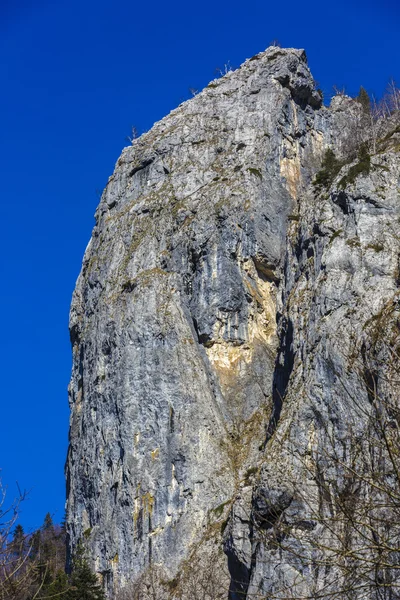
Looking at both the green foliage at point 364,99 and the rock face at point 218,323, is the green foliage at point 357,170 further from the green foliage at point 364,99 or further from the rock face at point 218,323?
the green foliage at point 364,99

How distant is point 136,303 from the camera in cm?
5325

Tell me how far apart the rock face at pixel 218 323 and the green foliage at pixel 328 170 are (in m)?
1.02

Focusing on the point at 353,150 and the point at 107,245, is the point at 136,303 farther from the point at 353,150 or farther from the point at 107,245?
the point at 353,150

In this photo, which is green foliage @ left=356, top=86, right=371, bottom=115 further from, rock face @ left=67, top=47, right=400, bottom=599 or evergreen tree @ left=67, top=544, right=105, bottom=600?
evergreen tree @ left=67, top=544, right=105, bottom=600

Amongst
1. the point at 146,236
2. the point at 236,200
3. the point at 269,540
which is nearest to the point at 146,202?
the point at 146,236

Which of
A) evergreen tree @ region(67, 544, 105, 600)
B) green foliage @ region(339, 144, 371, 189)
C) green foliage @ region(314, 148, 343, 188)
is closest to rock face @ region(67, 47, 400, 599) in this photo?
Answer: green foliage @ region(339, 144, 371, 189)

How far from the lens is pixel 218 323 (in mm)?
52562

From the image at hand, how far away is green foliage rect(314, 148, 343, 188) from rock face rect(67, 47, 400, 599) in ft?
3.33

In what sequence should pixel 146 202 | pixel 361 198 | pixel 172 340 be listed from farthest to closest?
pixel 146 202
pixel 172 340
pixel 361 198

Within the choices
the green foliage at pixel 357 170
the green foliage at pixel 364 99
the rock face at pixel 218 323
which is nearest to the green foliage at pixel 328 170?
the rock face at pixel 218 323

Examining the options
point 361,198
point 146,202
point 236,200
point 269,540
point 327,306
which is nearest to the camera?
point 269,540

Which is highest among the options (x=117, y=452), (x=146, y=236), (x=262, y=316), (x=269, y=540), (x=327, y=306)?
(x=146, y=236)

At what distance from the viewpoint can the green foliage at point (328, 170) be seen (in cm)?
5614

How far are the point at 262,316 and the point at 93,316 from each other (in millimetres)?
11636
